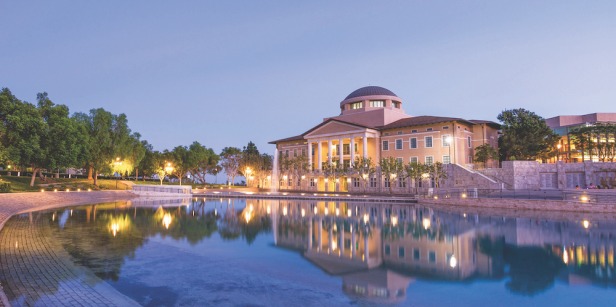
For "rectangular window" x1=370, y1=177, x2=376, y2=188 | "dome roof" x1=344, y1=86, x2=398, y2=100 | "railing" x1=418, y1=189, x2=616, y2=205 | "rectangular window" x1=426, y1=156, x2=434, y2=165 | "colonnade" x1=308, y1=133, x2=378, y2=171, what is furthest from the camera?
"dome roof" x1=344, y1=86, x2=398, y2=100

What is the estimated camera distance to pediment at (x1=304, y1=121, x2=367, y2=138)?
2334 inches

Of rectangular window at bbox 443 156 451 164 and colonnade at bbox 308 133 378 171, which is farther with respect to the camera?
colonnade at bbox 308 133 378 171

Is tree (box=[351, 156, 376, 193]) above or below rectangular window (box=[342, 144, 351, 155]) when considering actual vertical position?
below

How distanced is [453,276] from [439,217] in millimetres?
15322

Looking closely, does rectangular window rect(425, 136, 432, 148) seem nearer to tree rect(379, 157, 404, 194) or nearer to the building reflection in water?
tree rect(379, 157, 404, 194)

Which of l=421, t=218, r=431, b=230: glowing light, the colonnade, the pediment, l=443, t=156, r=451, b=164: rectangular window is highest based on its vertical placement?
the pediment

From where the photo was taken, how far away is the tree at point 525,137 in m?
50.2

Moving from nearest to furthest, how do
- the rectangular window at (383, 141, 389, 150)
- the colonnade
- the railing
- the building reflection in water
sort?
the building reflection in water
the railing
the colonnade
the rectangular window at (383, 141, 389, 150)

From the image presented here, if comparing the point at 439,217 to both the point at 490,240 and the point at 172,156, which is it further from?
the point at 172,156

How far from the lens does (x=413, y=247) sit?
1492 cm

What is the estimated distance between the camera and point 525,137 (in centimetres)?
5047

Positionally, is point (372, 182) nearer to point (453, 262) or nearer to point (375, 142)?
point (375, 142)

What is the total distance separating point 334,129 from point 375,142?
6.92m

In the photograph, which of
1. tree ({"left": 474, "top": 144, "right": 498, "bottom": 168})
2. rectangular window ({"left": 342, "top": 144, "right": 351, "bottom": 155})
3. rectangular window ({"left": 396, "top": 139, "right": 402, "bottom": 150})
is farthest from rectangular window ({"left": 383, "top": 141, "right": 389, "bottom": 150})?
tree ({"left": 474, "top": 144, "right": 498, "bottom": 168})
